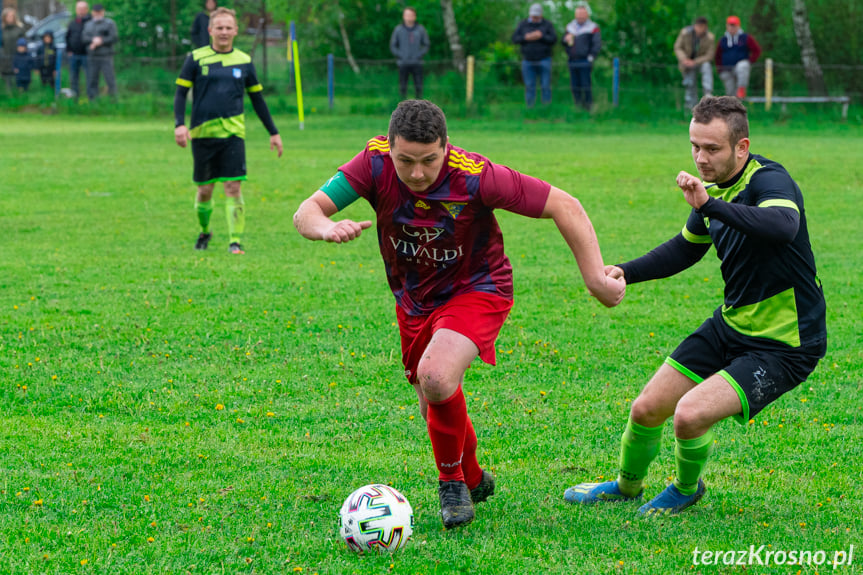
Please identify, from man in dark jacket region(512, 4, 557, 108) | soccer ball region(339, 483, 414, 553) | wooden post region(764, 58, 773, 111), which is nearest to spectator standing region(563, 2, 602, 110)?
man in dark jacket region(512, 4, 557, 108)

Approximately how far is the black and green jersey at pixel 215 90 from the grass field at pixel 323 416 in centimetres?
133

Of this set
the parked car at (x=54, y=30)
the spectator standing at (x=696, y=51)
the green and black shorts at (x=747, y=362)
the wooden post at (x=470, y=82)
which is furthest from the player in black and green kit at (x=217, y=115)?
the parked car at (x=54, y=30)

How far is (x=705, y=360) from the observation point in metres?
4.68

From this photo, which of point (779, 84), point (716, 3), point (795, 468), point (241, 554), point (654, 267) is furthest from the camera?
point (716, 3)

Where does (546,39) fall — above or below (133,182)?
above

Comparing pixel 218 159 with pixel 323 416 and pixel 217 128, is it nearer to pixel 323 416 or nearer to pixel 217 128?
pixel 217 128

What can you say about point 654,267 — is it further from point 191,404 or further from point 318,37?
point 318,37

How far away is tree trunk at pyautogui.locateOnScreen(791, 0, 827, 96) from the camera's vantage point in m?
29.3

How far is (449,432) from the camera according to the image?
452 centimetres

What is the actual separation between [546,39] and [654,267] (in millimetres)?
21550

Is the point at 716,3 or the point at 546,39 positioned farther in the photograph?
the point at 716,3

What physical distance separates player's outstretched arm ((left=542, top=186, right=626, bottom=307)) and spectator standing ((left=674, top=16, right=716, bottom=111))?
22030 millimetres

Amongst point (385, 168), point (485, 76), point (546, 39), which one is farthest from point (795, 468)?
point (485, 76)

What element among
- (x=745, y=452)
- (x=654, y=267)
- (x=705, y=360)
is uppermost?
(x=654, y=267)
